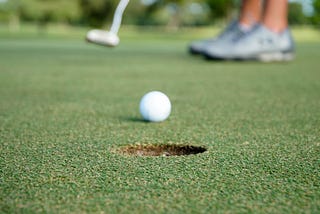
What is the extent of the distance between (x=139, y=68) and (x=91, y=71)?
31.3 inches

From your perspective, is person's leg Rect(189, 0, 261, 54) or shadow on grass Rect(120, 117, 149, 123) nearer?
shadow on grass Rect(120, 117, 149, 123)

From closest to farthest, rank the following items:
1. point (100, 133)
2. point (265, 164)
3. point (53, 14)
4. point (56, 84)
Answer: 1. point (265, 164)
2. point (100, 133)
3. point (56, 84)
4. point (53, 14)

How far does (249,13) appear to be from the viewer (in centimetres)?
809

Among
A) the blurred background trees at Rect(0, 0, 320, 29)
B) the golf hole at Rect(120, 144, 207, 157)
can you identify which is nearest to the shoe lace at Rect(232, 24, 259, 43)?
the golf hole at Rect(120, 144, 207, 157)

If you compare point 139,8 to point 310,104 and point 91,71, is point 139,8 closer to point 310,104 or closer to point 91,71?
point 91,71

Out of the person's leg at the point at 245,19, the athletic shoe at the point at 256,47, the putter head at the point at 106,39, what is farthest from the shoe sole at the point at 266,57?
the putter head at the point at 106,39

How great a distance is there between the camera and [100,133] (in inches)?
115

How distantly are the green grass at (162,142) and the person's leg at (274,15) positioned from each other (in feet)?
7.79

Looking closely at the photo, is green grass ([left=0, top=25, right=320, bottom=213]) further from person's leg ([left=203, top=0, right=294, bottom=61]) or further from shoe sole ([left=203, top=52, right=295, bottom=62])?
shoe sole ([left=203, top=52, right=295, bottom=62])

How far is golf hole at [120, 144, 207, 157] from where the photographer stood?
2504 mm

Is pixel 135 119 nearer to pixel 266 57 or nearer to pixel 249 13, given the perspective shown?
pixel 266 57

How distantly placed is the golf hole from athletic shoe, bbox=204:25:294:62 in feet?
16.5

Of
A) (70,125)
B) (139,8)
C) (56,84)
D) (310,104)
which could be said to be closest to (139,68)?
(56,84)

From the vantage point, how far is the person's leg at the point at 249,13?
26.3 feet
